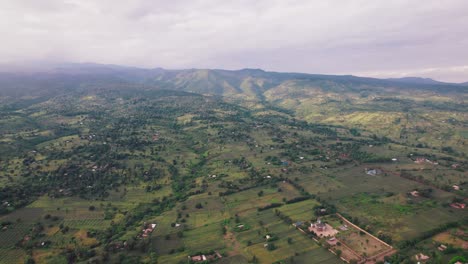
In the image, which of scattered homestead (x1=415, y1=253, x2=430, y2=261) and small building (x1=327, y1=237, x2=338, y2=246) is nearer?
scattered homestead (x1=415, y1=253, x2=430, y2=261)

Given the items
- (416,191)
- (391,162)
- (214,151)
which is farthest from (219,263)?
(391,162)

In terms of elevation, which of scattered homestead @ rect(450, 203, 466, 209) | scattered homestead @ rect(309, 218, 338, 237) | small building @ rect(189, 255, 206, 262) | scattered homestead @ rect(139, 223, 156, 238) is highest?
scattered homestead @ rect(450, 203, 466, 209)

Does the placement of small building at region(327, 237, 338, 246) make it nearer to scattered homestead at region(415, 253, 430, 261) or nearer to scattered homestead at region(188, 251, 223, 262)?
scattered homestead at region(415, 253, 430, 261)

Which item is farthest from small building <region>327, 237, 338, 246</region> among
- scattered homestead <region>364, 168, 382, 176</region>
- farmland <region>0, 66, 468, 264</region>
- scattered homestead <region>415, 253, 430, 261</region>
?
scattered homestead <region>364, 168, 382, 176</region>

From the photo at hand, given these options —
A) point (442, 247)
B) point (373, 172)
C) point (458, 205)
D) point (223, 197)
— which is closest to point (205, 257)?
point (223, 197)

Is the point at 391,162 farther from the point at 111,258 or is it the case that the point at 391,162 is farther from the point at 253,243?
the point at 111,258

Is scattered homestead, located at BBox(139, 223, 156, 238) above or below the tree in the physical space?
below

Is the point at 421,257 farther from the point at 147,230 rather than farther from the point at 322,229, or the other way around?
the point at 147,230

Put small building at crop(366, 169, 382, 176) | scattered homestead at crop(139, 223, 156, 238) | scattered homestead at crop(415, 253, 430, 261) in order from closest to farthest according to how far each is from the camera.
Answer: scattered homestead at crop(415, 253, 430, 261) < scattered homestead at crop(139, 223, 156, 238) < small building at crop(366, 169, 382, 176)

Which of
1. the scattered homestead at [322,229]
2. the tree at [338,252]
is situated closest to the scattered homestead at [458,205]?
the scattered homestead at [322,229]

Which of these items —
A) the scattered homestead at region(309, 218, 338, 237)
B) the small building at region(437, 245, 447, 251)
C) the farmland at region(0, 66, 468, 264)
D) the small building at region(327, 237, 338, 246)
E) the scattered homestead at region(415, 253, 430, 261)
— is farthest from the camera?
the scattered homestead at region(309, 218, 338, 237)

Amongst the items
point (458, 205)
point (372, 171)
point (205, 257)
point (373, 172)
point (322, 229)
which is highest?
point (458, 205)
